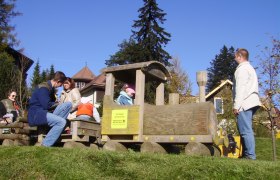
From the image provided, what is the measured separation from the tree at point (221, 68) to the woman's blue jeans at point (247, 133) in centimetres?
7970

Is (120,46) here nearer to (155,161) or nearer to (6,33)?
(6,33)

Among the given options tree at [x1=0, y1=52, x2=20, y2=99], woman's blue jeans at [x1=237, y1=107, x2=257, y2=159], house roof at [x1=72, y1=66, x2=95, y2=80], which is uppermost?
house roof at [x1=72, y1=66, x2=95, y2=80]

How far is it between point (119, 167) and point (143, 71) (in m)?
3.95

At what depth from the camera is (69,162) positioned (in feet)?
16.7

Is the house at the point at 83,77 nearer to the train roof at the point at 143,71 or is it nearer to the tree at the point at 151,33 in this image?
the tree at the point at 151,33

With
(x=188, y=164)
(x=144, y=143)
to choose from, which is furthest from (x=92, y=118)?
(x=188, y=164)

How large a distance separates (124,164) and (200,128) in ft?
8.81

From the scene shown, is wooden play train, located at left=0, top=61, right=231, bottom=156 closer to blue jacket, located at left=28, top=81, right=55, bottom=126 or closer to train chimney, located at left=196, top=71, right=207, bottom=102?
blue jacket, located at left=28, top=81, right=55, bottom=126

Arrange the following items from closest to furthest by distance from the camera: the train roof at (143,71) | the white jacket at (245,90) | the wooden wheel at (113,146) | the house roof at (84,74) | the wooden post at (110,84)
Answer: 1. the white jacket at (245,90)
2. the wooden wheel at (113,146)
3. the train roof at (143,71)
4. the wooden post at (110,84)
5. the house roof at (84,74)

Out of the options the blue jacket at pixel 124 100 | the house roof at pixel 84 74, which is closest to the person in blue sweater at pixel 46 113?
the blue jacket at pixel 124 100

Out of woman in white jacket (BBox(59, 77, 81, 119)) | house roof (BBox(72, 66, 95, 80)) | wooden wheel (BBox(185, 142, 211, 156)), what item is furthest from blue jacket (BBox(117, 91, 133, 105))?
house roof (BBox(72, 66, 95, 80))

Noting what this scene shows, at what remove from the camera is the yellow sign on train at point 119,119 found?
8195mm

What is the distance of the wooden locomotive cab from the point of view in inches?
288

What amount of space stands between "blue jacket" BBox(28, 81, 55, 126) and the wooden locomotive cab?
1.38 metres
